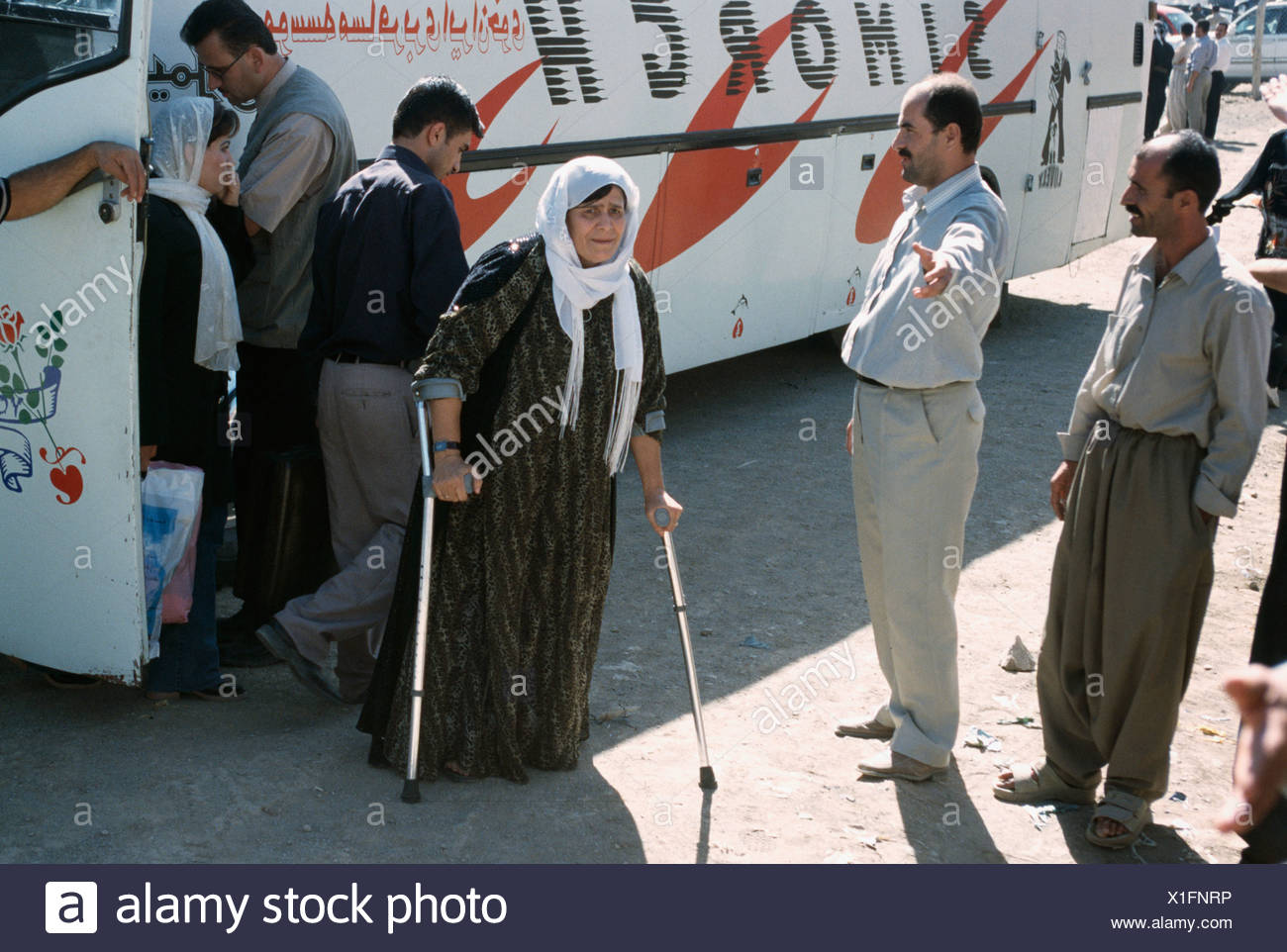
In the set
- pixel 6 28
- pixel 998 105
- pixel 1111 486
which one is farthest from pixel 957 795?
pixel 998 105

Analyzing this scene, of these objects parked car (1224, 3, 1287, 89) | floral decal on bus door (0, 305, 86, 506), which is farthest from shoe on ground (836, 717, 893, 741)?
parked car (1224, 3, 1287, 89)

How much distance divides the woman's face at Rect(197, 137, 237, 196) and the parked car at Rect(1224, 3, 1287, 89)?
29033 mm

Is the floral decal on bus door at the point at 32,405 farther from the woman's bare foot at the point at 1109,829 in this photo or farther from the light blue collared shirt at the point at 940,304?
the woman's bare foot at the point at 1109,829

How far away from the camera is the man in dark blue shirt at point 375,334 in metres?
4.45

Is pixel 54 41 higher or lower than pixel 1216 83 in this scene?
higher

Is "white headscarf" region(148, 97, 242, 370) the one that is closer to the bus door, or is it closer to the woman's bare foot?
the bus door

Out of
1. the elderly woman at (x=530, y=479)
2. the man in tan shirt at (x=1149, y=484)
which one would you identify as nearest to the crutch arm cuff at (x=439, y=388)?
the elderly woman at (x=530, y=479)

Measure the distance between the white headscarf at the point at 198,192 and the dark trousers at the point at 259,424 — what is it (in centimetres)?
51

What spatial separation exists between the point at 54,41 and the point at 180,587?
5.55 feet

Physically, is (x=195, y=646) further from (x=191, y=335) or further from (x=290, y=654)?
(x=191, y=335)

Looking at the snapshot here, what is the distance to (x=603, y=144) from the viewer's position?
700 cm

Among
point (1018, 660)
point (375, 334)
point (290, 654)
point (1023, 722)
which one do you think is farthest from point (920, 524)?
point (290, 654)
